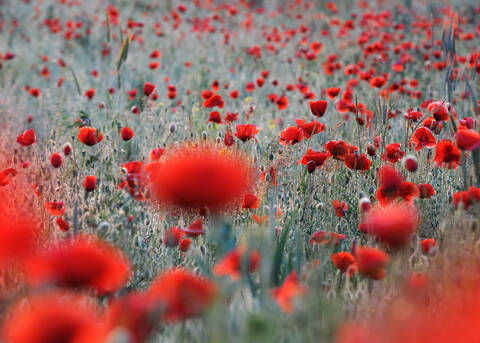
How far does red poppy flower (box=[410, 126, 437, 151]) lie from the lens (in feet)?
6.64

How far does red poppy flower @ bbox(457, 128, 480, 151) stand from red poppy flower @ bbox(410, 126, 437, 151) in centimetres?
50

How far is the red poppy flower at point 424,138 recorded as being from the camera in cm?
202

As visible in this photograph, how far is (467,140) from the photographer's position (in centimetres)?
151

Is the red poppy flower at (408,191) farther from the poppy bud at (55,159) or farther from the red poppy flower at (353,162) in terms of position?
the poppy bud at (55,159)

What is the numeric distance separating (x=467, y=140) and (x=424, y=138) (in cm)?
55

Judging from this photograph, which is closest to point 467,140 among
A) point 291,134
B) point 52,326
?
point 291,134

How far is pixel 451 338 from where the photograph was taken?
698 mm

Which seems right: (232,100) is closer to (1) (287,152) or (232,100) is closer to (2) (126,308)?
(1) (287,152)

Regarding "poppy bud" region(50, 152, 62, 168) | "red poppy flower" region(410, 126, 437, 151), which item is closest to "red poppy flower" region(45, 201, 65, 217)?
"poppy bud" region(50, 152, 62, 168)

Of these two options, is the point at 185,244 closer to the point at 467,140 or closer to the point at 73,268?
the point at 73,268

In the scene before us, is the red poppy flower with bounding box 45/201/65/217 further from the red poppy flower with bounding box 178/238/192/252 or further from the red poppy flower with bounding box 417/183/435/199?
the red poppy flower with bounding box 417/183/435/199

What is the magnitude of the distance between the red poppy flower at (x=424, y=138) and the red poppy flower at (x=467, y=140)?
0.50 meters

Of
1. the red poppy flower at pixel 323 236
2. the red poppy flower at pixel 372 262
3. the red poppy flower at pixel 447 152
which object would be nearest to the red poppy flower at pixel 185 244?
the red poppy flower at pixel 323 236

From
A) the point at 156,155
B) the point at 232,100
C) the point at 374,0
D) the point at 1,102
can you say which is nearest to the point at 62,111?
the point at 1,102
